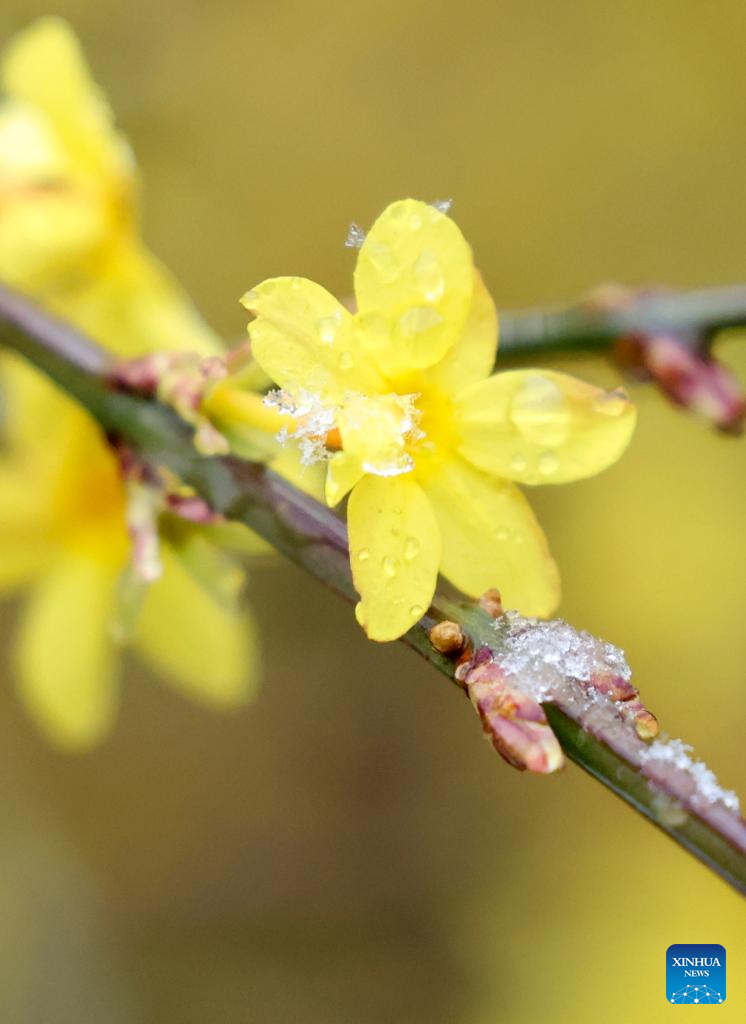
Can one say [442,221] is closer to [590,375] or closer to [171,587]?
[171,587]

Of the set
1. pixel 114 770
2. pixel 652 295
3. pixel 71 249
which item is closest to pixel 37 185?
pixel 71 249

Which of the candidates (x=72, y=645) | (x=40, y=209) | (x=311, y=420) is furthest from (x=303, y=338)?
(x=72, y=645)

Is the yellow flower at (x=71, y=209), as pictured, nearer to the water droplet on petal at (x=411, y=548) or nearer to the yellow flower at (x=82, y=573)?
the yellow flower at (x=82, y=573)

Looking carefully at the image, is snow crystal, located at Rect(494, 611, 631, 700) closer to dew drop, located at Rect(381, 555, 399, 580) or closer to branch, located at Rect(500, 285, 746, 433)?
dew drop, located at Rect(381, 555, 399, 580)

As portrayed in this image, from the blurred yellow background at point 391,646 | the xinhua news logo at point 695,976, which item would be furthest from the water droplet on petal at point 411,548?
the blurred yellow background at point 391,646

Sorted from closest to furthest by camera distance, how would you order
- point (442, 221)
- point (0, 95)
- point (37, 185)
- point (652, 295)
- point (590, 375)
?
point (442, 221) < point (652, 295) < point (37, 185) < point (0, 95) < point (590, 375)

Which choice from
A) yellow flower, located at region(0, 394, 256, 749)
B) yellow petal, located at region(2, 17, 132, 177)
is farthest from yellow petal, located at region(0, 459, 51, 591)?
yellow petal, located at region(2, 17, 132, 177)
